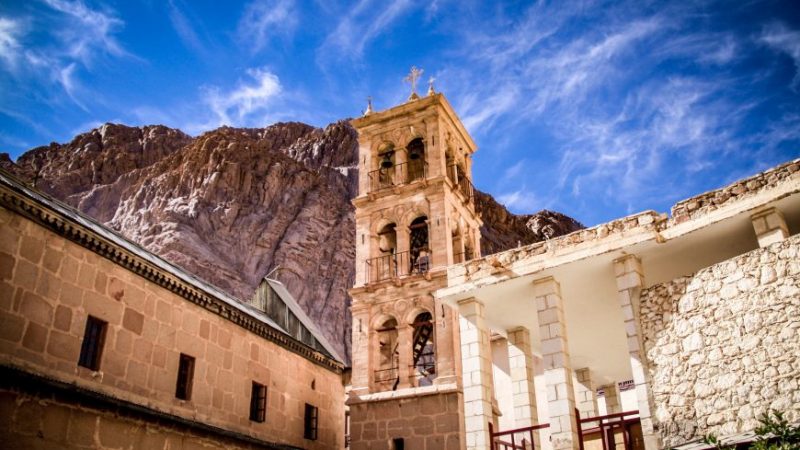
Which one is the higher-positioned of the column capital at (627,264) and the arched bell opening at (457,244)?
the arched bell opening at (457,244)

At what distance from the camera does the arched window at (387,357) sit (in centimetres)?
2289

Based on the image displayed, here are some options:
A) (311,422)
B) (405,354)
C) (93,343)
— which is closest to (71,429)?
(93,343)

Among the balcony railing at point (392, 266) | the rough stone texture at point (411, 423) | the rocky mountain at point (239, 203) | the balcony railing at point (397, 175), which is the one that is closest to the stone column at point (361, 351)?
the rough stone texture at point (411, 423)

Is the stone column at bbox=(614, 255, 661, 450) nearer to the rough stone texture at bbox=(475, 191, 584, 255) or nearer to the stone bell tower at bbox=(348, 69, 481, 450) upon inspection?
the stone bell tower at bbox=(348, 69, 481, 450)

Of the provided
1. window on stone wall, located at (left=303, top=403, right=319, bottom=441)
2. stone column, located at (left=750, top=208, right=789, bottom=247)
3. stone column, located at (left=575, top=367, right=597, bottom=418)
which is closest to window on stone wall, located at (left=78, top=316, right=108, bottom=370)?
window on stone wall, located at (left=303, top=403, right=319, bottom=441)

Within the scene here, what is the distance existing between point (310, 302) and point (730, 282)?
35.9m

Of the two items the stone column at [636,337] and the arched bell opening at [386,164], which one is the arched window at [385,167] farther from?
the stone column at [636,337]

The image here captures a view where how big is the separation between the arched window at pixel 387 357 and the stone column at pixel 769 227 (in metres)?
12.9

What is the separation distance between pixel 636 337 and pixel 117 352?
11.2 m

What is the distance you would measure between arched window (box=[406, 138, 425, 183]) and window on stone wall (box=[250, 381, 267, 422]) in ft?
32.0

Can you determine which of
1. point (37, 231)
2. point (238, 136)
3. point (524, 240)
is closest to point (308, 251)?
point (238, 136)

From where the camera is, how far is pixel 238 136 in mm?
57812

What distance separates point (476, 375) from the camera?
15672 mm

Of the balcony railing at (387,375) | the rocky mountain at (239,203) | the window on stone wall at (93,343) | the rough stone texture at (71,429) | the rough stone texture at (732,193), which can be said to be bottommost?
the rough stone texture at (71,429)
